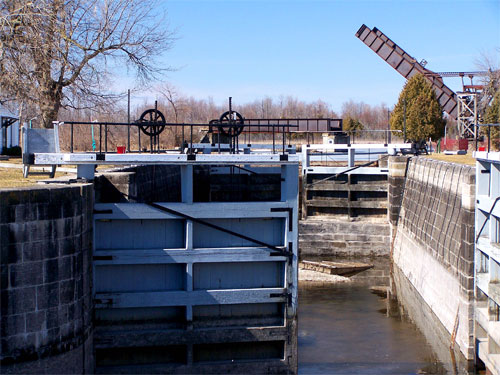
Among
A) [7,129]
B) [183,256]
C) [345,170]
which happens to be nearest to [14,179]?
[183,256]

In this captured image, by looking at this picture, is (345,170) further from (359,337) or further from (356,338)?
(356,338)

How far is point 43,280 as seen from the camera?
791 centimetres

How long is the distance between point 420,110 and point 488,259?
32040 mm

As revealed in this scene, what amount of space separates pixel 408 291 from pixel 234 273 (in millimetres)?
10137

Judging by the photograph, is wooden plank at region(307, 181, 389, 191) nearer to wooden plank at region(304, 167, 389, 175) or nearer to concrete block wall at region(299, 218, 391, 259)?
wooden plank at region(304, 167, 389, 175)

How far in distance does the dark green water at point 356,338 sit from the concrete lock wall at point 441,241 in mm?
864

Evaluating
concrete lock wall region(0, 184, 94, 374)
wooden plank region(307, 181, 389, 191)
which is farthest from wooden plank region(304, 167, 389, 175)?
concrete lock wall region(0, 184, 94, 374)

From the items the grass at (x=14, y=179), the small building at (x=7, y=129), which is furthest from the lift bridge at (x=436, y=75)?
the grass at (x=14, y=179)

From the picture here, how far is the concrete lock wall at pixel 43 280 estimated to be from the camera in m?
7.64

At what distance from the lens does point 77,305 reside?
27.5 feet

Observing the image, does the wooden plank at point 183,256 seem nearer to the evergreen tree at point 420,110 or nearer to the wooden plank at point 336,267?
the wooden plank at point 336,267

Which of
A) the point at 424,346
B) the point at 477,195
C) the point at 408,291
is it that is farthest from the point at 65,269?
the point at 408,291

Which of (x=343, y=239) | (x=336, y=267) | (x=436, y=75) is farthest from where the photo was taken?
(x=436, y=75)

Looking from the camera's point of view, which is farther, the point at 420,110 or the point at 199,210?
the point at 420,110
